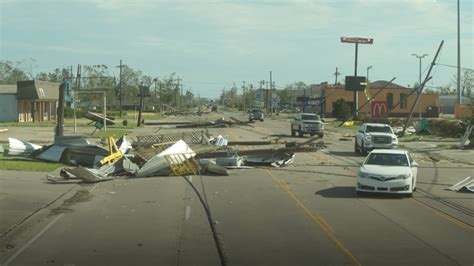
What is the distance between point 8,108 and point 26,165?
51.6 metres

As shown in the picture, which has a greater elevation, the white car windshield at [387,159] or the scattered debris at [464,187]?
the white car windshield at [387,159]

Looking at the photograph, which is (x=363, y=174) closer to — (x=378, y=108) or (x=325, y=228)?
(x=325, y=228)

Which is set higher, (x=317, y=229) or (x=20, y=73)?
(x=20, y=73)

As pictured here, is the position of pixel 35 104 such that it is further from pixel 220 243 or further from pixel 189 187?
pixel 220 243

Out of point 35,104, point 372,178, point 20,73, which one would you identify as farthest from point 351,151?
point 20,73

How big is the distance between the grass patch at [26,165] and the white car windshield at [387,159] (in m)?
12.1

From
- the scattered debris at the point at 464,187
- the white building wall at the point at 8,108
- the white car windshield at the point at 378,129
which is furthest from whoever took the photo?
the white building wall at the point at 8,108

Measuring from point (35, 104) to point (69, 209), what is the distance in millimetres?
67573

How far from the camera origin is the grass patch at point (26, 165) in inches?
952

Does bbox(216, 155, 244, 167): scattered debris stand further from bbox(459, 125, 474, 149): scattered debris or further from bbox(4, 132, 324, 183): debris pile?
bbox(459, 125, 474, 149): scattered debris

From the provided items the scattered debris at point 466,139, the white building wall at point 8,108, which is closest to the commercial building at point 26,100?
the white building wall at point 8,108

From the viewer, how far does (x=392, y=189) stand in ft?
58.4

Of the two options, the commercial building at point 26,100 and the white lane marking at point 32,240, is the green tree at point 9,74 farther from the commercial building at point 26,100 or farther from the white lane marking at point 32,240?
the white lane marking at point 32,240

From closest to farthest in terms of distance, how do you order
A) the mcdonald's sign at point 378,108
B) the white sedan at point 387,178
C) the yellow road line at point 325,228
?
the yellow road line at point 325,228 → the white sedan at point 387,178 → the mcdonald's sign at point 378,108
